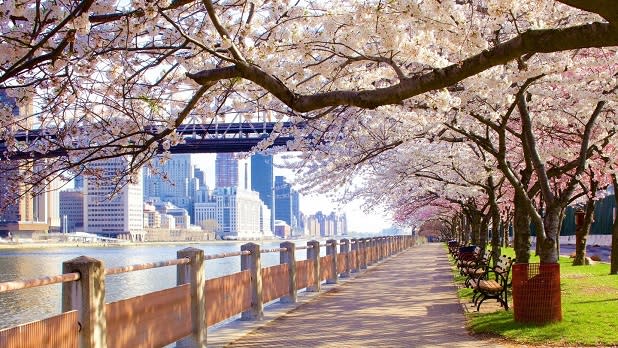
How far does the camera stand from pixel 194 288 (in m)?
9.78

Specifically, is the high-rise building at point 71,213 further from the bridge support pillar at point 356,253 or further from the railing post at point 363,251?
the bridge support pillar at point 356,253

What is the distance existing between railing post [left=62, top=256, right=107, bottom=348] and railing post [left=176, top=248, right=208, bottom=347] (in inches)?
116

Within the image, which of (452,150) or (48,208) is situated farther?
(48,208)

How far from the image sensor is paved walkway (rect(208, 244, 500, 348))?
10227 mm

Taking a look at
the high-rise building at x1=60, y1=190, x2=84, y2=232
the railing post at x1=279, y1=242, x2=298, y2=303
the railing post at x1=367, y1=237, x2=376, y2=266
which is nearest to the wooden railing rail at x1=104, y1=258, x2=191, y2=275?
the railing post at x1=279, y1=242, x2=298, y2=303

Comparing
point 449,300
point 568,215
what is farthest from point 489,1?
point 568,215

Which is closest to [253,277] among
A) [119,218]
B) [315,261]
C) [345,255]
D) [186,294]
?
[186,294]

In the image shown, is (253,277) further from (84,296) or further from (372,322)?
(84,296)

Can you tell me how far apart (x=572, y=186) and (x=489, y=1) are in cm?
611

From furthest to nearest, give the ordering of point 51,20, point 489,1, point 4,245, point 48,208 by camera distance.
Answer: point 48,208 < point 4,245 < point 489,1 < point 51,20

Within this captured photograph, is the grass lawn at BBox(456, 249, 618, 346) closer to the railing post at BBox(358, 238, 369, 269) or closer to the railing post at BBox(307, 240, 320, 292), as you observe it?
the railing post at BBox(307, 240, 320, 292)

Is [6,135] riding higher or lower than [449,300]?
higher

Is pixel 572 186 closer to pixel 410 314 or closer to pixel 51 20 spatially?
pixel 410 314

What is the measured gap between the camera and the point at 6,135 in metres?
9.62
